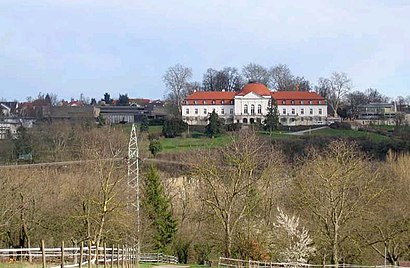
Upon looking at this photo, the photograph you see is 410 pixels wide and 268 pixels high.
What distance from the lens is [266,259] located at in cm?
4259

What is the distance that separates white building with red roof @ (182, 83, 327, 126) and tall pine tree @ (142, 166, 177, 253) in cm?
7176

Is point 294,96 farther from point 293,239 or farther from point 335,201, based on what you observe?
point 335,201

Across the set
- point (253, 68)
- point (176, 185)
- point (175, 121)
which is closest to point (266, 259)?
point (176, 185)

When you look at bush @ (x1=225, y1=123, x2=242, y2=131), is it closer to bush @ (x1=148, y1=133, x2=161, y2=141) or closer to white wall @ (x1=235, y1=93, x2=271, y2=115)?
white wall @ (x1=235, y1=93, x2=271, y2=115)

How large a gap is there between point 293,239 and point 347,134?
64.1m

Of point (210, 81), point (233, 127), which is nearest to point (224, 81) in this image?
point (210, 81)

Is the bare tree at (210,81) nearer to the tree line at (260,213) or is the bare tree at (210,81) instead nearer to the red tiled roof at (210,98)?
the red tiled roof at (210,98)

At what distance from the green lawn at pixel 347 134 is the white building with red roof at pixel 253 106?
17310mm

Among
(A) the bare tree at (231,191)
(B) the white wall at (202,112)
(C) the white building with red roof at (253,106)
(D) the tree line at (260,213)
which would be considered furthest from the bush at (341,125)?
(A) the bare tree at (231,191)

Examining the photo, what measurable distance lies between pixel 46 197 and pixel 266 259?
16058 mm

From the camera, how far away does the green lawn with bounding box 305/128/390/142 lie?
3952 inches

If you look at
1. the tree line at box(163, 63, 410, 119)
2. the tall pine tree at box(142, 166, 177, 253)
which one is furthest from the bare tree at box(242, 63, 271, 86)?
the tall pine tree at box(142, 166, 177, 253)

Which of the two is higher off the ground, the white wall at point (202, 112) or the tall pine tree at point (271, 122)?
the white wall at point (202, 112)

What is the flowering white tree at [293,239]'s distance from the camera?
4362 cm
